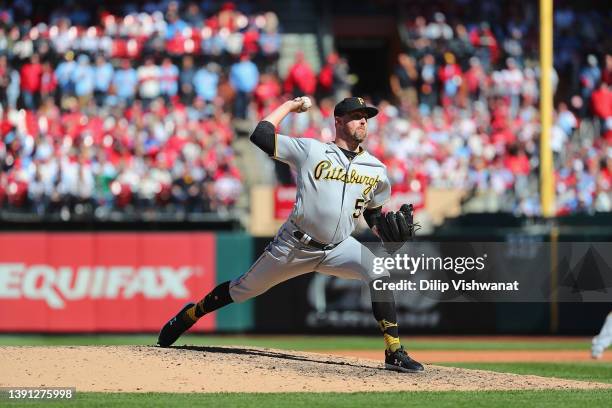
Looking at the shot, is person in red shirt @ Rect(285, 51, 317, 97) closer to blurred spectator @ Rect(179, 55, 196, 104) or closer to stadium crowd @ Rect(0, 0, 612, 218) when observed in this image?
stadium crowd @ Rect(0, 0, 612, 218)

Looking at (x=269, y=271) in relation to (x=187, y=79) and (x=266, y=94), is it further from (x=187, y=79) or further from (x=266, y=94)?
(x=187, y=79)

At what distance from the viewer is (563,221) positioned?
1739 cm

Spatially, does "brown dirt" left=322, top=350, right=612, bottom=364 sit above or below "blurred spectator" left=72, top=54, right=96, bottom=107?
below

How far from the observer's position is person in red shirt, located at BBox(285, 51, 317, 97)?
70.1 feet

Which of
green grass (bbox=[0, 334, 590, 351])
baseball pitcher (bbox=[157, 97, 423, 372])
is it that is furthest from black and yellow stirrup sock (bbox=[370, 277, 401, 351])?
green grass (bbox=[0, 334, 590, 351])

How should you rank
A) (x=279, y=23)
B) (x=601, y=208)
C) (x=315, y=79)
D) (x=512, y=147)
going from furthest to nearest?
Answer: 1. (x=279, y=23)
2. (x=315, y=79)
3. (x=512, y=147)
4. (x=601, y=208)

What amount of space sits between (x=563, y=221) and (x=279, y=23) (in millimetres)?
9035

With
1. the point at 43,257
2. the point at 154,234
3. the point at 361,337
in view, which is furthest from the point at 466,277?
the point at 43,257

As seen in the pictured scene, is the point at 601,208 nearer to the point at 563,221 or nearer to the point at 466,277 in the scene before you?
the point at 563,221

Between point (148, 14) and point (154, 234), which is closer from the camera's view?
point (154, 234)

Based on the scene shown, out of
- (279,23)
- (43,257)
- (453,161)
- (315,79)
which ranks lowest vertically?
(43,257)

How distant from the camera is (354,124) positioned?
28.3 ft

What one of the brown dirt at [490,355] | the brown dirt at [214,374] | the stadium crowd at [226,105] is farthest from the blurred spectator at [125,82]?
the brown dirt at [214,374]

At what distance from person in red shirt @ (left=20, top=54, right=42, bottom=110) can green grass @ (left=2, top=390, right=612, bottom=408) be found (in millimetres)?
13094
